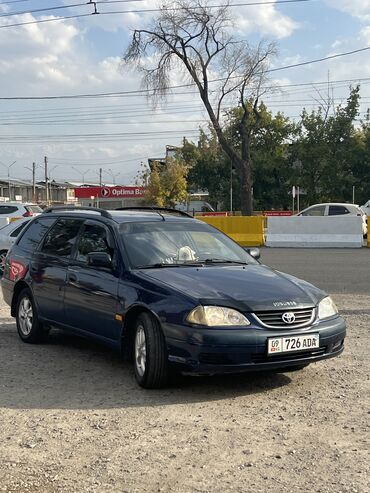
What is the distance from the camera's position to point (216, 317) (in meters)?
4.83

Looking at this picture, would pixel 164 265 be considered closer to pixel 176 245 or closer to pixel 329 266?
pixel 176 245

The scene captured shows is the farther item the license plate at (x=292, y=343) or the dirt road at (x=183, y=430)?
the license plate at (x=292, y=343)

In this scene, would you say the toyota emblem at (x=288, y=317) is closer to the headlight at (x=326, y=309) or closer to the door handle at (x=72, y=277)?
the headlight at (x=326, y=309)

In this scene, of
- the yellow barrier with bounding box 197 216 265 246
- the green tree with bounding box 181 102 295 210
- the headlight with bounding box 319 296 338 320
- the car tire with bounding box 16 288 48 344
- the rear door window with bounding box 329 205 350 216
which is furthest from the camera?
the green tree with bounding box 181 102 295 210

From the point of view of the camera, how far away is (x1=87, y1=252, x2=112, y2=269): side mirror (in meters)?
5.74

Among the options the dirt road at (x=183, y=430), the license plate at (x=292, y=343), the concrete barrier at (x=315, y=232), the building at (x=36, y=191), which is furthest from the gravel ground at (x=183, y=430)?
the building at (x=36, y=191)

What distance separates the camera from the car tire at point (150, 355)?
4.98m

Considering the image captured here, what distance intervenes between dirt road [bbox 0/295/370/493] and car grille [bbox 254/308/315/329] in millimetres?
589

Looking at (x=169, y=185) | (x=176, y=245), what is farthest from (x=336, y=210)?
(x=169, y=185)

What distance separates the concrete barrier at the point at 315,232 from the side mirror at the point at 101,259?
16.0 meters

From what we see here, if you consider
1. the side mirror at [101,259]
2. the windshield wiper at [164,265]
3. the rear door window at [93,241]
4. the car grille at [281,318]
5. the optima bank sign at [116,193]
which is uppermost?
the optima bank sign at [116,193]

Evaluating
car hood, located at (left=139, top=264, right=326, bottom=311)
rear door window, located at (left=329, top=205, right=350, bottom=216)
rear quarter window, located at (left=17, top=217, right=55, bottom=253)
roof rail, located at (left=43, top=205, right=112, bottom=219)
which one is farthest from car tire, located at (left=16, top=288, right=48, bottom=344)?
rear door window, located at (left=329, top=205, right=350, bottom=216)

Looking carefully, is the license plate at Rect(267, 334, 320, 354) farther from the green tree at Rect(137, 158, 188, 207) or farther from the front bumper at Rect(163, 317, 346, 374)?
the green tree at Rect(137, 158, 188, 207)

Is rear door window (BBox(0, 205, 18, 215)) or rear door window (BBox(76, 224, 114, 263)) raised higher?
rear door window (BBox(0, 205, 18, 215))
